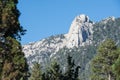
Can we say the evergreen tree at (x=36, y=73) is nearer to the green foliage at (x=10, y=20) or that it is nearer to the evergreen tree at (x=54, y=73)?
the evergreen tree at (x=54, y=73)

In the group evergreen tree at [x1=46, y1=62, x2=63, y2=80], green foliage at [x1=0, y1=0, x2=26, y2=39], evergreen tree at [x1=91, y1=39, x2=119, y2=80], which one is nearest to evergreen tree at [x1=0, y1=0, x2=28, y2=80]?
green foliage at [x1=0, y1=0, x2=26, y2=39]

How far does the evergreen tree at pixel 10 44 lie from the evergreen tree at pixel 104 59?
1551 inches

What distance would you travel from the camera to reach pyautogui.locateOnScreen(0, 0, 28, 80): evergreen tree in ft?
121

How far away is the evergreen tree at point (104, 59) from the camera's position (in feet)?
252

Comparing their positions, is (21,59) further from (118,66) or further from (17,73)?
(118,66)

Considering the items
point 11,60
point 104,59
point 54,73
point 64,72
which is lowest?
point 11,60

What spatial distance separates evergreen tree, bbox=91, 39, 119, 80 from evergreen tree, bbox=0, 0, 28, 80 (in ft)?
129

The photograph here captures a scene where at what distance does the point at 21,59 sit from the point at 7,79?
1959 millimetres

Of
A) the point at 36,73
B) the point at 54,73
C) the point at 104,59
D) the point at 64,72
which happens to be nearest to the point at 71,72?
the point at 54,73

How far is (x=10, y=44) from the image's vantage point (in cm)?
3728

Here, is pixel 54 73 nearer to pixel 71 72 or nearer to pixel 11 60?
pixel 71 72

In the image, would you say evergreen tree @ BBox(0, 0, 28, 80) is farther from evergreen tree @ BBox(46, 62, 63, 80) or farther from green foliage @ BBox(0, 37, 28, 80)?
evergreen tree @ BBox(46, 62, 63, 80)

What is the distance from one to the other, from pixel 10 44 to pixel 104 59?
41.6m

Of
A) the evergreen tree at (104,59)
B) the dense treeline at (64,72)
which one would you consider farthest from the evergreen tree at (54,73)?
the evergreen tree at (104,59)
